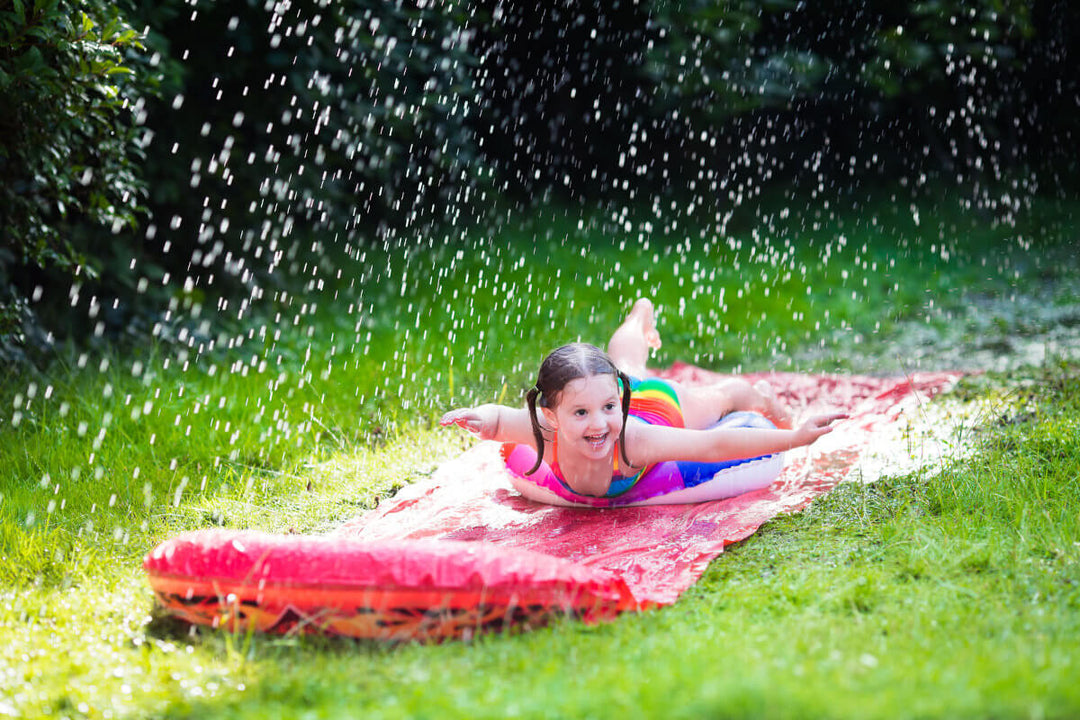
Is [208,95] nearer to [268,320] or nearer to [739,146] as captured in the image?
[268,320]

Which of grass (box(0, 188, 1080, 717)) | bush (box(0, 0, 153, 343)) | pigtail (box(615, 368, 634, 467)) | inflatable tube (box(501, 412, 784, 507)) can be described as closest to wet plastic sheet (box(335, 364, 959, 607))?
inflatable tube (box(501, 412, 784, 507))

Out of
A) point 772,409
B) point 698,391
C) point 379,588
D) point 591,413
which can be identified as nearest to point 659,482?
point 591,413

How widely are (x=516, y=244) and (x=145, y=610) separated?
6764 millimetres

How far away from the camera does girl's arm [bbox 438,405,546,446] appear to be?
12.7 ft

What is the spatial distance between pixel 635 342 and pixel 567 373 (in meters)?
1.35

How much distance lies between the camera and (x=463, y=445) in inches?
204

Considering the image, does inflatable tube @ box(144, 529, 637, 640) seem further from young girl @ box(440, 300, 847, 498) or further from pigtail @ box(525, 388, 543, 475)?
pigtail @ box(525, 388, 543, 475)

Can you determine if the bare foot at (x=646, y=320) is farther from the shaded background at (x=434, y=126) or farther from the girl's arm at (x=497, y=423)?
the shaded background at (x=434, y=126)

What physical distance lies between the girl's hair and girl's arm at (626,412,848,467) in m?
0.07

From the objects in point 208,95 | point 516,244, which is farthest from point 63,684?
point 516,244

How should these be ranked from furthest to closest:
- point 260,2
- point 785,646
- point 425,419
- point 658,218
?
point 658,218 → point 260,2 → point 425,419 → point 785,646

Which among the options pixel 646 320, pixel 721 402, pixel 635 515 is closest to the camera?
pixel 635 515

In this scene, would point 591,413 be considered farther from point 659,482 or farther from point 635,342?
point 635,342

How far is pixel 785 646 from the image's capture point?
8.17 ft
